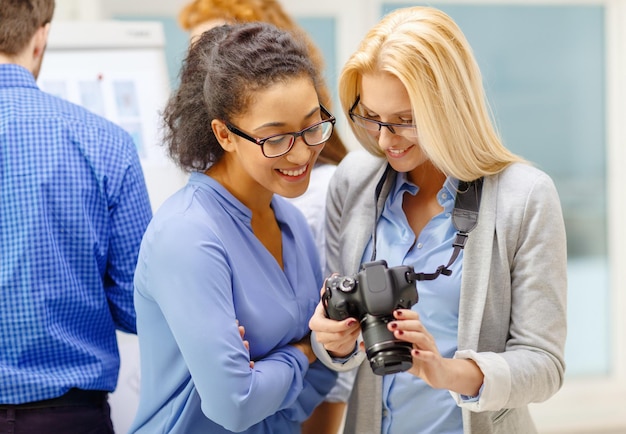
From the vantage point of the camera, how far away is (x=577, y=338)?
12.7ft

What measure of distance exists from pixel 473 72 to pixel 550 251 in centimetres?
36

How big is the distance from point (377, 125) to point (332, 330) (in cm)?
43

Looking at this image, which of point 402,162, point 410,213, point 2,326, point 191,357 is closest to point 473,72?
point 402,162

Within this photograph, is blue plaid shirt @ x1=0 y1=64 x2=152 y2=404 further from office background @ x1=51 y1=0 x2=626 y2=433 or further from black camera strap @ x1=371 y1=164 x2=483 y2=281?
office background @ x1=51 y1=0 x2=626 y2=433

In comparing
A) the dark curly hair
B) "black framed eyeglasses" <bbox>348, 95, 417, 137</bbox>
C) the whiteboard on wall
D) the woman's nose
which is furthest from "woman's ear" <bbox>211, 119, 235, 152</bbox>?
the whiteboard on wall

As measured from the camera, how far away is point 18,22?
164cm

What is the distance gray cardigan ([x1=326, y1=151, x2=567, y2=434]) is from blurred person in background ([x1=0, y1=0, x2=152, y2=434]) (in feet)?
2.48

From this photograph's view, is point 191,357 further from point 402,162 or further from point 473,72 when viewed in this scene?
point 473,72

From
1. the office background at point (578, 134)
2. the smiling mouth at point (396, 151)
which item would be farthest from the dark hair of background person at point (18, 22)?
the office background at point (578, 134)

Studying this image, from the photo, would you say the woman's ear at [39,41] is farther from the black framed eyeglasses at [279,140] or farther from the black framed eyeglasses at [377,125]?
the black framed eyeglasses at [377,125]

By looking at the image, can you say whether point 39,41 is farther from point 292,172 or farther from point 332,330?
point 332,330

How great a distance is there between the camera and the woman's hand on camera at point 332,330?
4.36 ft

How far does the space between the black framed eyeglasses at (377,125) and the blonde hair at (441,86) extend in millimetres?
37

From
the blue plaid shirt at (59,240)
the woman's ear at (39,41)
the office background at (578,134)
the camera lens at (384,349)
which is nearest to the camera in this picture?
the camera lens at (384,349)
